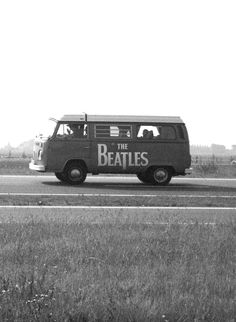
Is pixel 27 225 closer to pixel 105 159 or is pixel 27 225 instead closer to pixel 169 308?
pixel 169 308

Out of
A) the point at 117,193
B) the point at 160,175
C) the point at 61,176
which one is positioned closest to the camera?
the point at 117,193

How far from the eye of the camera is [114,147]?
21.2 metres

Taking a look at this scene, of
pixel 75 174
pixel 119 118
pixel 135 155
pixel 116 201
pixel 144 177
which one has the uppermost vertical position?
pixel 119 118

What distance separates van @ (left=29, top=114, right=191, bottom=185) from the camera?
69.1 ft

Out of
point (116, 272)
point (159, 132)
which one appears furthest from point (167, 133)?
point (116, 272)

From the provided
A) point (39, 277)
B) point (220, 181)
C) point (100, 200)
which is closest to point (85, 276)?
point (39, 277)

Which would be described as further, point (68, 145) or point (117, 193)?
point (68, 145)

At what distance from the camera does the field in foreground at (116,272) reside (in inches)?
215

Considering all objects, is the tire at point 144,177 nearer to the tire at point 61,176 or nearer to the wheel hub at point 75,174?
the wheel hub at point 75,174

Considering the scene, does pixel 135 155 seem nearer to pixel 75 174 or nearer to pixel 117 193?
pixel 75 174

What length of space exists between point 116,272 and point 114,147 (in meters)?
14.5

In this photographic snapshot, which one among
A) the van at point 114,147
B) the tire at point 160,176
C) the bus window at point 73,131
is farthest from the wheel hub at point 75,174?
the tire at point 160,176

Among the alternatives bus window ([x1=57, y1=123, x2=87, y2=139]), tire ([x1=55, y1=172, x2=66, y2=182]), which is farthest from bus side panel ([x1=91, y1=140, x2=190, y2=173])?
tire ([x1=55, y1=172, x2=66, y2=182])

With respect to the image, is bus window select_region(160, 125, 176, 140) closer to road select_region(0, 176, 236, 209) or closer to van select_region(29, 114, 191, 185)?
van select_region(29, 114, 191, 185)
